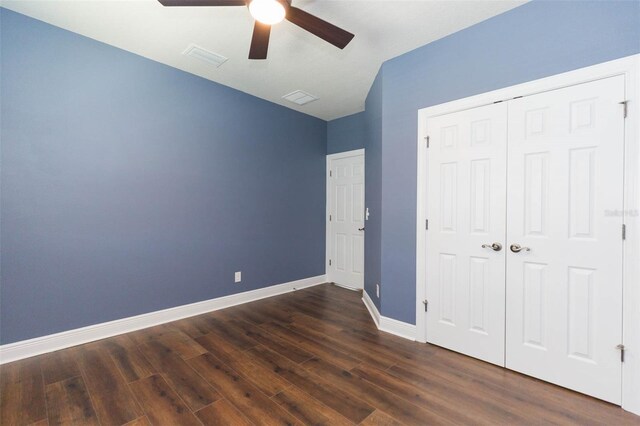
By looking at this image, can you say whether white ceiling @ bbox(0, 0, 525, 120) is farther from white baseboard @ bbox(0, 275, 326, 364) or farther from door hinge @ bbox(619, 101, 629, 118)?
white baseboard @ bbox(0, 275, 326, 364)

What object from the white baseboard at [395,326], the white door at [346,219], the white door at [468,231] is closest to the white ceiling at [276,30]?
the white door at [468,231]

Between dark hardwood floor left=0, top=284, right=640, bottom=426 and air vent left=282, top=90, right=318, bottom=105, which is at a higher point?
air vent left=282, top=90, right=318, bottom=105

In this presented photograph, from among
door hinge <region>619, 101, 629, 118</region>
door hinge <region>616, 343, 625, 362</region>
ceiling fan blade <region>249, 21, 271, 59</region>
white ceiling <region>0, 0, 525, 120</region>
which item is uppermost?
Answer: white ceiling <region>0, 0, 525, 120</region>

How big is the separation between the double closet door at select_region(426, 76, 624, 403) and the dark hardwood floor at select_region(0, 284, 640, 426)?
0.74 ft

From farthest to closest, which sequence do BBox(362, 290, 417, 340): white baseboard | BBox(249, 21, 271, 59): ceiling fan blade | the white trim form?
1. the white trim
2. BBox(362, 290, 417, 340): white baseboard
3. BBox(249, 21, 271, 59): ceiling fan blade

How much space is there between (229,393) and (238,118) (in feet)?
10.5

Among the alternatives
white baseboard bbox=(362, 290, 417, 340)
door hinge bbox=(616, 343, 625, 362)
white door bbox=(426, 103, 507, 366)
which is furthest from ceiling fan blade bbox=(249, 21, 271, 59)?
door hinge bbox=(616, 343, 625, 362)

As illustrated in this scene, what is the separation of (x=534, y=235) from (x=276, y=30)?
9.00ft

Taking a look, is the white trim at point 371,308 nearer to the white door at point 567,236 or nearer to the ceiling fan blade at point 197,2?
the white door at point 567,236

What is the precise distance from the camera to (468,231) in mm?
2414

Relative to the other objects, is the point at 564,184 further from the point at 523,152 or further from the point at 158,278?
the point at 158,278

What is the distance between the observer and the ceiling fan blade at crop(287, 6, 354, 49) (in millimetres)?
1839

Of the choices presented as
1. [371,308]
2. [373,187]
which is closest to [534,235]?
[373,187]

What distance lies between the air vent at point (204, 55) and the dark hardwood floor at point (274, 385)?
9.52 ft
